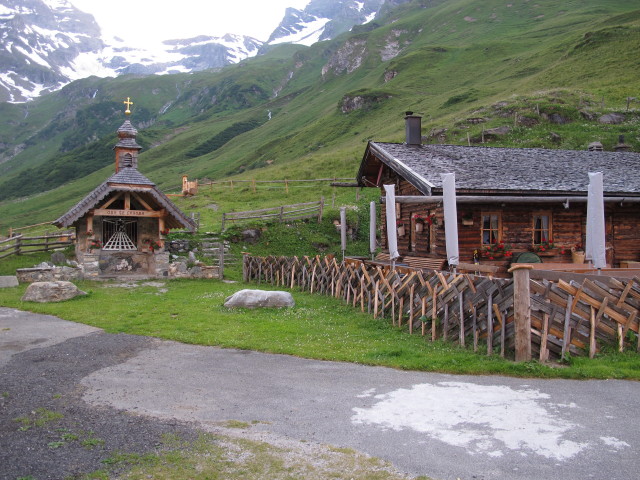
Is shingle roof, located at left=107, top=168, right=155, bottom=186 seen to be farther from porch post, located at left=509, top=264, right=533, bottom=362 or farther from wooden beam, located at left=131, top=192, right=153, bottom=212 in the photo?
porch post, located at left=509, top=264, right=533, bottom=362

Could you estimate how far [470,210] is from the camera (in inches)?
671

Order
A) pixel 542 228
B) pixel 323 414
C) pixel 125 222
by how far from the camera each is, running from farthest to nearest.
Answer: pixel 125 222
pixel 542 228
pixel 323 414

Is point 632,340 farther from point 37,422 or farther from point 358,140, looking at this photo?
point 358,140

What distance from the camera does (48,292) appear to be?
16797 millimetres

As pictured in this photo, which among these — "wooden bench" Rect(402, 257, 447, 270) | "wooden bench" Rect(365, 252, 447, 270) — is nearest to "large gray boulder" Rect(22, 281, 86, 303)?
"wooden bench" Rect(365, 252, 447, 270)

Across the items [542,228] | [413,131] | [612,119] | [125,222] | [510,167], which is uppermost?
[612,119]

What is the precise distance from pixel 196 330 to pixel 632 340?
368 inches

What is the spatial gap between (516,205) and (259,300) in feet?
31.3

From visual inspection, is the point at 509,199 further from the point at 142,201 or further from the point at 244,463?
the point at 142,201

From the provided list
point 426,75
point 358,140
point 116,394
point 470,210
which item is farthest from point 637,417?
point 426,75

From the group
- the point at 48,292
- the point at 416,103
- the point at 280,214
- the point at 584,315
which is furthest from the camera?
the point at 416,103

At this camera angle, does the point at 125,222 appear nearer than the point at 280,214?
Yes

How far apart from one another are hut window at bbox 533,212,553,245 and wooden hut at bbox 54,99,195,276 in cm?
1517

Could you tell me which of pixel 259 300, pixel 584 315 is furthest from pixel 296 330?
pixel 584 315
